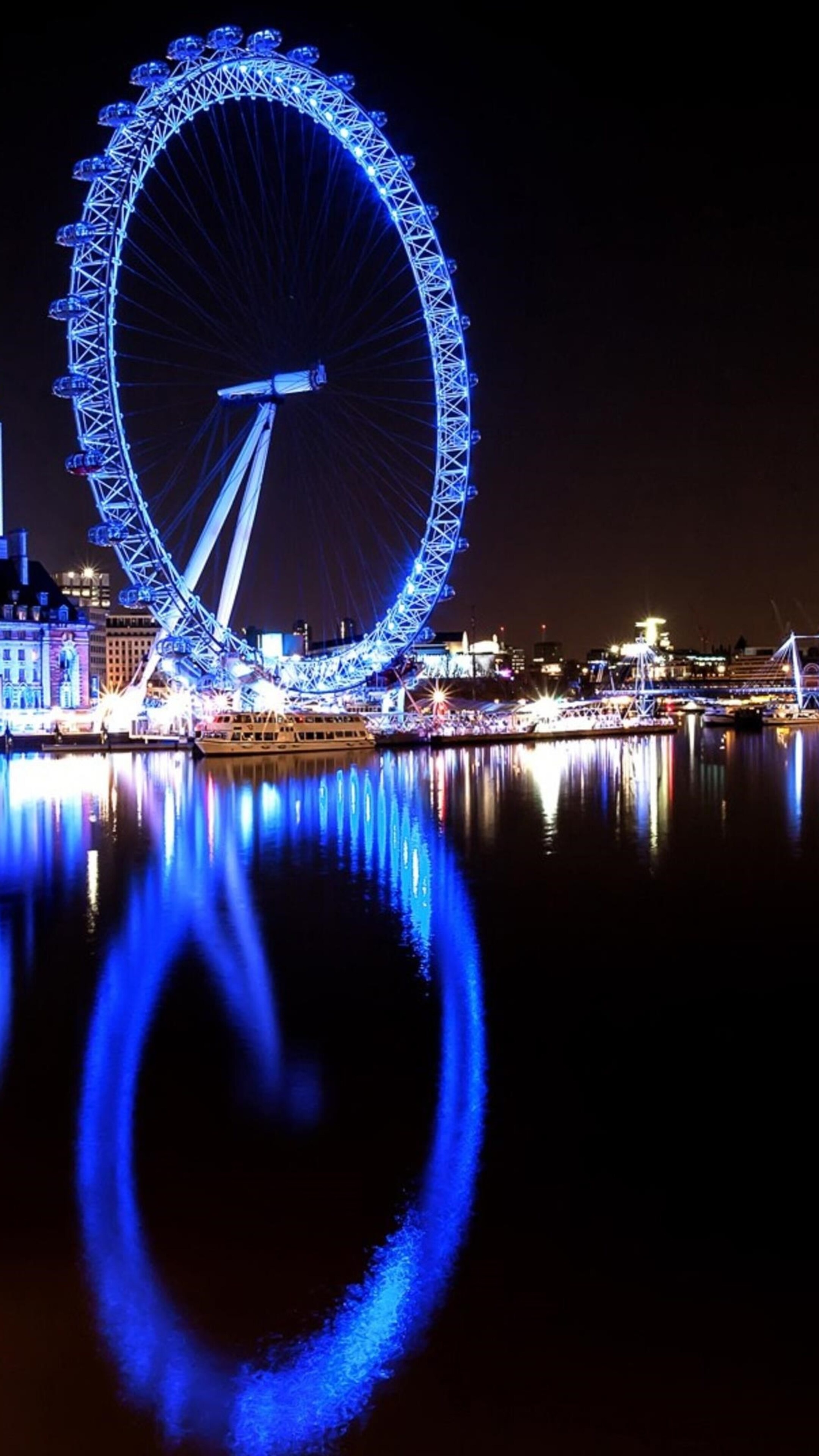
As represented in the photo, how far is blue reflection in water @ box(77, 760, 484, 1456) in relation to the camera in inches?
178

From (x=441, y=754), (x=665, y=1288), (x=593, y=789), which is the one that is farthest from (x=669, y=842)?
(x=441, y=754)

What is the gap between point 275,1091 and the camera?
302 inches

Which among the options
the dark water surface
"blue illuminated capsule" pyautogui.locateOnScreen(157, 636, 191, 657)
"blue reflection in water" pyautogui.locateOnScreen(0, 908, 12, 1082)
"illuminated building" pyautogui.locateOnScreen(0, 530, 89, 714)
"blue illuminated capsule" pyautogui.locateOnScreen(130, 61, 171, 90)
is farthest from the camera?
"illuminated building" pyautogui.locateOnScreen(0, 530, 89, 714)

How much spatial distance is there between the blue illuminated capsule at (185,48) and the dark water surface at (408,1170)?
22477 millimetres

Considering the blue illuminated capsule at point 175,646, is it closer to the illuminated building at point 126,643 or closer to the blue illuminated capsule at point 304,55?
the blue illuminated capsule at point 304,55

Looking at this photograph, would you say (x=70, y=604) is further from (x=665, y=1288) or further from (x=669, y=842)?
(x=665, y=1288)

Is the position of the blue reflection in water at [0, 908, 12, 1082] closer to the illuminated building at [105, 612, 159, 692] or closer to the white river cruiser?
the white river cruiser

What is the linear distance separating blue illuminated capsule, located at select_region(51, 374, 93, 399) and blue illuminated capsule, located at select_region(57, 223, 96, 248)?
9.51 ft

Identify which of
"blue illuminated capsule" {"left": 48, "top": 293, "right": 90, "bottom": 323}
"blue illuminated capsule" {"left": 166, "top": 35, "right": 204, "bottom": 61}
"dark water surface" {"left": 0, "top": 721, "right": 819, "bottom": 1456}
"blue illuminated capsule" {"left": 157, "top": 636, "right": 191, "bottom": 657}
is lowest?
"dark water surface" {"left": 0, "top": 721, "right": 819, "bottom": 1456}

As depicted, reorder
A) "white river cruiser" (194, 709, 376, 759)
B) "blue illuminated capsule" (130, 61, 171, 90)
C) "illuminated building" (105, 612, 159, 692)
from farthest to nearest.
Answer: "illuminated building" (105, 612, 159, 692) < "white river cruiser" (194, 709, 376, 759) < "blue illuminated capsule" (130, 61, 171, 90)

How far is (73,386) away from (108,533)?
3635mm

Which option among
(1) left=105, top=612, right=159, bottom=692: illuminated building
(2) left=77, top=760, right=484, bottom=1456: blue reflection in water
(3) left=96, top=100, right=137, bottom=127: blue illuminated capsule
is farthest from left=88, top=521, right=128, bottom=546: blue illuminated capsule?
(1) left=105, top=612, right=159, bottom=692: illuminated building

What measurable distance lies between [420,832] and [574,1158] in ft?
46.6

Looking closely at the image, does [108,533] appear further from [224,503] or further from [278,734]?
[278,734]
